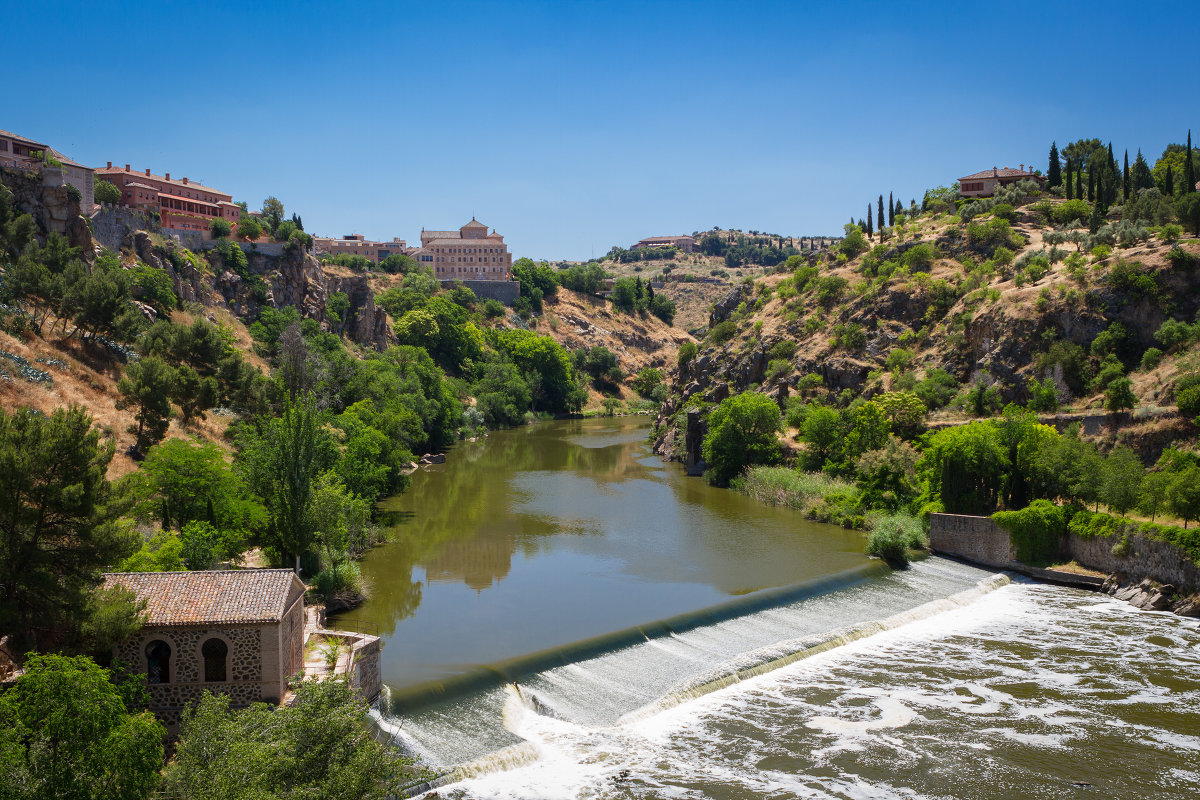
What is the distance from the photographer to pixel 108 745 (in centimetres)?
1381

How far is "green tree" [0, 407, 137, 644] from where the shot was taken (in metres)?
17.5

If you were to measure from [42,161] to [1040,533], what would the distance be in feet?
208

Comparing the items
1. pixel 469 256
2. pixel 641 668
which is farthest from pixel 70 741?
pixel 469 256

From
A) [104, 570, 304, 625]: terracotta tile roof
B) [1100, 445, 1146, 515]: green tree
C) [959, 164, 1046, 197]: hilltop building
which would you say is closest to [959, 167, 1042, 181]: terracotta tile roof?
[959, 164, 1046, 197]: hilltop building

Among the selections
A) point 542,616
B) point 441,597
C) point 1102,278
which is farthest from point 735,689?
point 1102,278

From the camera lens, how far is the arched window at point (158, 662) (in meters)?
19.1

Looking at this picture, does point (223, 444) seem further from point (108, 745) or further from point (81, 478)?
point (108, 745)

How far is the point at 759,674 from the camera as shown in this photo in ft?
82.9

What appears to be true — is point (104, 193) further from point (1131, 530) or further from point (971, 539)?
point (1131, 530)

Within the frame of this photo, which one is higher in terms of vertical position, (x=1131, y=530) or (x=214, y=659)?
(x=1131, y=530)

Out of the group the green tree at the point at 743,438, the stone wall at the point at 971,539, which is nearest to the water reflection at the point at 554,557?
the green tree at the point at 743,438

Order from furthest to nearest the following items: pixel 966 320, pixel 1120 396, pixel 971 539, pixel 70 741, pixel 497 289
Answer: pixel 497 289 → pixel 966 320 → pixel 1120 396 → pixel 971 539 → pixel 70 741

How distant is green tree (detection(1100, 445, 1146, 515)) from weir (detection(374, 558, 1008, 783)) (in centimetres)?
641

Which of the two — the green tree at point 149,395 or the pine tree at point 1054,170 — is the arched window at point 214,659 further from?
the pine tree at point 1054,170
